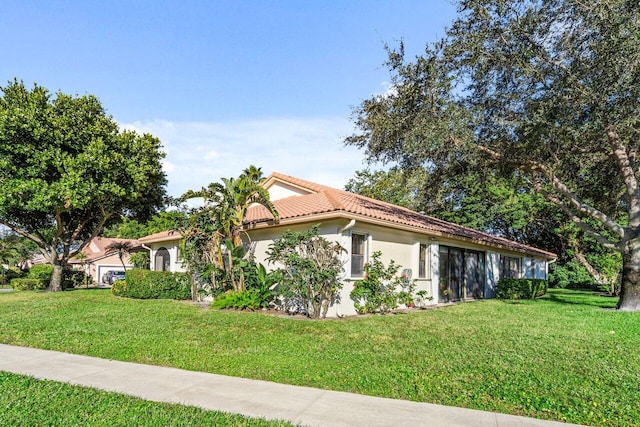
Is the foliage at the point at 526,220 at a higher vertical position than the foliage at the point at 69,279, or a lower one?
higher

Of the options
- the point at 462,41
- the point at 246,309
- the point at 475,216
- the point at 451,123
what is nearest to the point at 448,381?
the point at 246,309

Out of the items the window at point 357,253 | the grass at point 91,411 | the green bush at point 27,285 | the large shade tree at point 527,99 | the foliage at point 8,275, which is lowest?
the foliage at point 8,275

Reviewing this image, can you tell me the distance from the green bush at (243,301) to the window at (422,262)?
5.95m

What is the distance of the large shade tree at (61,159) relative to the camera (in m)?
16.8

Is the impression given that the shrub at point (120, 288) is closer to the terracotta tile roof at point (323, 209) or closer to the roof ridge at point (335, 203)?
the terracotta tile roof at point (323, 209)

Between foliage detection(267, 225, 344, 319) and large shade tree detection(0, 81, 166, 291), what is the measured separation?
11565 millimetres

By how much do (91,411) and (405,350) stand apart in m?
4.82

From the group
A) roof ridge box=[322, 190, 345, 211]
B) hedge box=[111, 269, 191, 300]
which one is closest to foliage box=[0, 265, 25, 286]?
hedge box=[111, 269, 191, 300]

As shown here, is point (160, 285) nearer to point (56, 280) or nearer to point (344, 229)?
point (56, 280)

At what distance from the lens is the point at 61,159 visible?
17.5m

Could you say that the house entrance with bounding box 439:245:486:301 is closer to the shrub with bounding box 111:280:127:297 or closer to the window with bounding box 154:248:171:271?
the window with bounding box 154:248:171:271

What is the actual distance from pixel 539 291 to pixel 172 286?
18.2 meters

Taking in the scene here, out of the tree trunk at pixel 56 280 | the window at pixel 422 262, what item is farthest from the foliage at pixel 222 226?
the tree trunk at pixel 56 280

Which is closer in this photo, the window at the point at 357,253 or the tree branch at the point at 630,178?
the window at the point at 357,253
